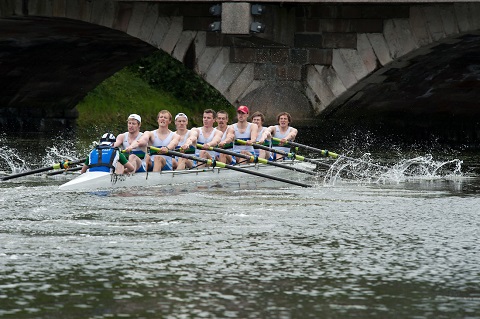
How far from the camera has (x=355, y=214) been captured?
12.7 metres

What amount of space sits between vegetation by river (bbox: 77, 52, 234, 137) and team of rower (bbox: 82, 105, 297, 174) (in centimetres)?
1805

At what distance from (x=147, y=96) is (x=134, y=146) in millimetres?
26132

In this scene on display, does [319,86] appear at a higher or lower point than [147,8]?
lower

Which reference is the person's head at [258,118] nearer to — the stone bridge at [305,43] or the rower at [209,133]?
the stone bridge at [305,43]

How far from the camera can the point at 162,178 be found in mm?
16188

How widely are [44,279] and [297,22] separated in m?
14.3

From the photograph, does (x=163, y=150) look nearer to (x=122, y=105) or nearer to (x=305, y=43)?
(x=305, y=43)

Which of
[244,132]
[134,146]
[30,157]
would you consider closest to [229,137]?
[244,132]

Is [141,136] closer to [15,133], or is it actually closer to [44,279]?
[44,279]

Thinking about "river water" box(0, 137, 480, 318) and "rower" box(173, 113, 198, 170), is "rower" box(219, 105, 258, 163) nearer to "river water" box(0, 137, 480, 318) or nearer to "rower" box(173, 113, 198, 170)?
"rower" box(173, 113, 198, 170)

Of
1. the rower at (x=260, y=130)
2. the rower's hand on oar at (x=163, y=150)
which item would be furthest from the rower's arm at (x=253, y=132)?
the rower's hand on oar at (x=163, y=150)

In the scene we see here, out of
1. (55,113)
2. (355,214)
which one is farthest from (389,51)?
(55,113)

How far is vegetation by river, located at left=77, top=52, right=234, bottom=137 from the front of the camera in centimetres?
4003

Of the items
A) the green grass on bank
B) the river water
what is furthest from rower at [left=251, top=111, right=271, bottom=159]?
the green grass on bank
